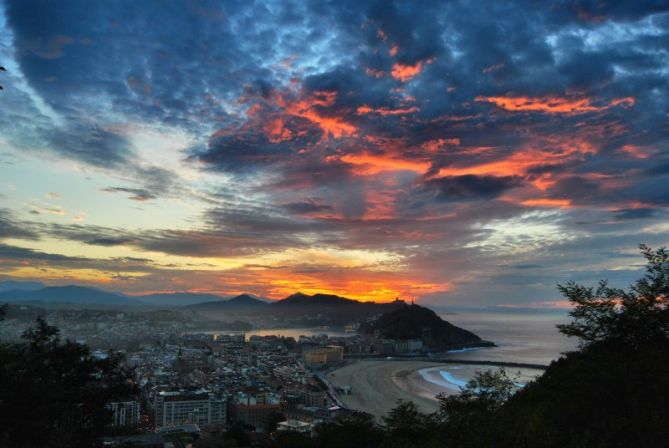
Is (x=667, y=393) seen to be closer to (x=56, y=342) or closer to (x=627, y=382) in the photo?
(x=627, y=382)

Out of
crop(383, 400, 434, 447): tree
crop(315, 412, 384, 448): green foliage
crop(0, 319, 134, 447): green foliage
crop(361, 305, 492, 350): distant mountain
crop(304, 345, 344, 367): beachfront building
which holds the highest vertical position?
crop(0, 319, 134, 447): green foliage

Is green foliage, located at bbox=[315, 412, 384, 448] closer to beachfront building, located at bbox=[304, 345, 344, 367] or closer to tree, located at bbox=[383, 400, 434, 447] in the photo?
tree, located at bbox=[383, 400, 434, 447]

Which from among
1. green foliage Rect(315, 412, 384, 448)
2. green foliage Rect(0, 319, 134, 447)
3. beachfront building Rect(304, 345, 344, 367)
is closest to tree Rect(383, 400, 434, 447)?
green foliage Rect(315, 412, 384, 448)

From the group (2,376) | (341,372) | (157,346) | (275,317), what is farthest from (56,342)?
(275,317)

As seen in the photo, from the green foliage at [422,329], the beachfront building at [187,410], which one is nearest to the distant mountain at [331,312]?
the green foliage at [422,329]

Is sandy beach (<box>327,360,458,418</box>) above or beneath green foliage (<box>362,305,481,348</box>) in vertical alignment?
beneath

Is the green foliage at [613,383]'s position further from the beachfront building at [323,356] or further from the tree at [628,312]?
the beachfront building at [323,356]

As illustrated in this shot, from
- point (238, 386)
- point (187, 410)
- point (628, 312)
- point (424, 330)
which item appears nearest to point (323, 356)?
point (238, 386)
